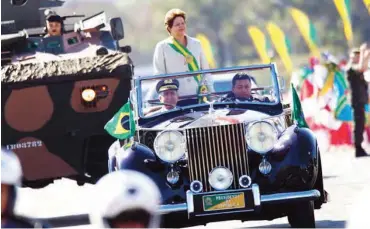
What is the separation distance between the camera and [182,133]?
11039 millimetres

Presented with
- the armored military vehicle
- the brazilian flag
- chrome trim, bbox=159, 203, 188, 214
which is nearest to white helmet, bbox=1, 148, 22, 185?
chrome trim, bbox=159, 203, 188, 214

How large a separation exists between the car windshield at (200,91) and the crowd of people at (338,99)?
9119mm

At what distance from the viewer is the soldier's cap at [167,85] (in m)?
12.2

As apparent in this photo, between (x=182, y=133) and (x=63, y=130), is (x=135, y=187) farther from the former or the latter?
(x=63, y=130)

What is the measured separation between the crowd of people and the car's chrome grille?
410 inches

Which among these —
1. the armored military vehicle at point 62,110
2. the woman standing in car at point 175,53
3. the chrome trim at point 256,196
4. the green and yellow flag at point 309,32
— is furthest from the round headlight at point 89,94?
the green and yellow flag at point 309,32

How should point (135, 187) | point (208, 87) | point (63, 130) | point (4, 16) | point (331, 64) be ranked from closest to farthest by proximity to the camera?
point (135, 187)
point (208, 87)
point (63, 130)
point (4, 16)
point (331, 64)

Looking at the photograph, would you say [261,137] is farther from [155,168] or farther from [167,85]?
[167,85]

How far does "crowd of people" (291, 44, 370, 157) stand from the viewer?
2139 cm

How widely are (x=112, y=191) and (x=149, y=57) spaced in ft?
369

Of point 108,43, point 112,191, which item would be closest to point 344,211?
point 108,43

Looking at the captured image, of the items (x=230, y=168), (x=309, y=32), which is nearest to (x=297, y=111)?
(x=230, y=168)

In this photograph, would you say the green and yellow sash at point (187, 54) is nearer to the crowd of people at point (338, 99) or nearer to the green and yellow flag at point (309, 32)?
the crowd of people at point (338, 99)

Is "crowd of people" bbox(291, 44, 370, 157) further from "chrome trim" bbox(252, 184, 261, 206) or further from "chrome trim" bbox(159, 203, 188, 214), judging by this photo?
"chrome trim" bbox(159, 203, 188, 214)
